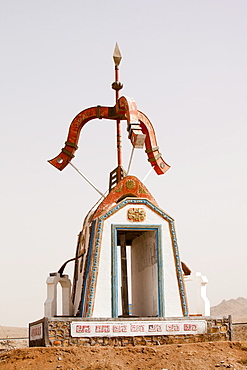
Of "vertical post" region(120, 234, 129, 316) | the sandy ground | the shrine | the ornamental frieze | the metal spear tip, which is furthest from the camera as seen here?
the metal spear tip

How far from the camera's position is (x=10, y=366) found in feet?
46.6

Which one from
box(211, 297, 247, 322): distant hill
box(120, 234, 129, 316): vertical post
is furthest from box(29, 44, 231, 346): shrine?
box(211, 297, 247, 322): distant hill

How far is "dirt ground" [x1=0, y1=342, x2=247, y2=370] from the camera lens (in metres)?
13.7

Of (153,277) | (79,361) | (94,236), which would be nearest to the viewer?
(79,361)

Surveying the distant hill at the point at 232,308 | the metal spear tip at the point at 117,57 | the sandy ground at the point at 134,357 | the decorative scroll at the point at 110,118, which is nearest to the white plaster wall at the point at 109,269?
the sandy ground at the point at 134,357

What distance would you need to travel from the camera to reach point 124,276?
60.5 feet

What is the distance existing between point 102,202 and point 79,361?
198 inches

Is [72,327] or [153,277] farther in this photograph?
[153,277]

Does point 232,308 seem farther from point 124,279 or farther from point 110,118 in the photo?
point 110,118

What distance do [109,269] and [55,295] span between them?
2.04 meters

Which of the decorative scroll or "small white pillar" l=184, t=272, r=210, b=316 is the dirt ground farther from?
the decorative scroll

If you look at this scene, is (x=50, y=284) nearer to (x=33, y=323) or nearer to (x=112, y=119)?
(x=33, y=323)

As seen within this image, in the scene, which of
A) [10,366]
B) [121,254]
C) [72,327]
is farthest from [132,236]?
[10,366]

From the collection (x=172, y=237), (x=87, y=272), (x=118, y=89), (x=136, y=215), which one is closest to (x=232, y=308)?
(x=118, y=89)
